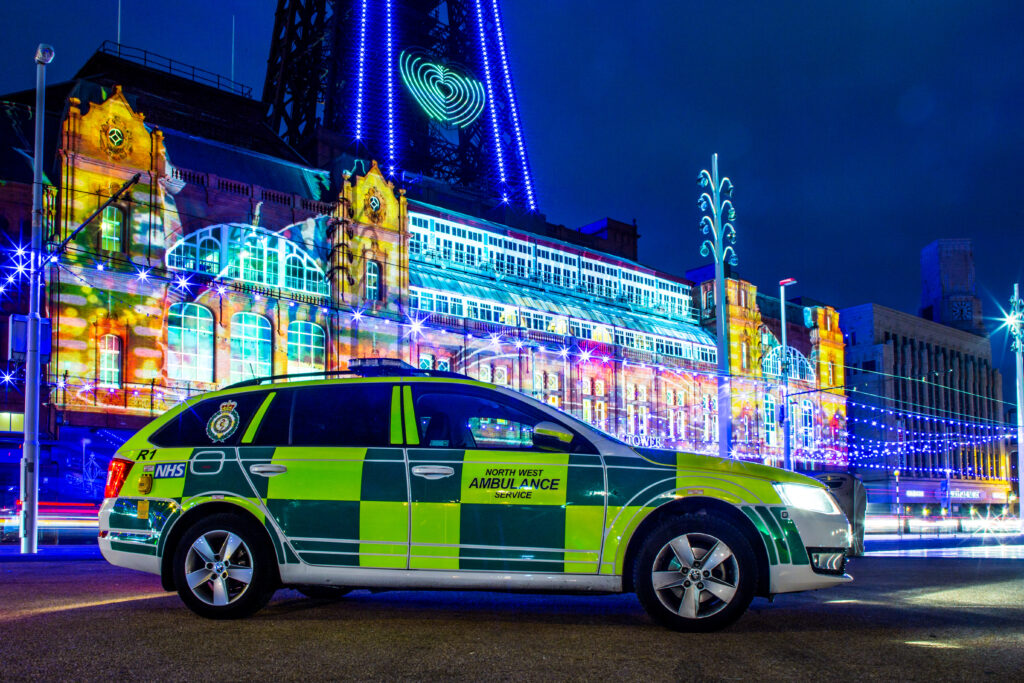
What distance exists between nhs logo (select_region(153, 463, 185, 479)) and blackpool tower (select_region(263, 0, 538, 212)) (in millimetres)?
33802

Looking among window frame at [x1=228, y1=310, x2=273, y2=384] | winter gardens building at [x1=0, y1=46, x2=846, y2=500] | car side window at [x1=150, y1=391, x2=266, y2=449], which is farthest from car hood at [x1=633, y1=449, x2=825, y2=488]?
window frame at [x1=228, y1=310, x2=273, y2=384]

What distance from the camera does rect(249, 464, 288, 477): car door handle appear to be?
6.68 m

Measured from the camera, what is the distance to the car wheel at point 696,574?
6031 millimetres

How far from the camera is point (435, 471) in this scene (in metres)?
6.46

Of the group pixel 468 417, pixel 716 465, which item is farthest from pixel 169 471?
pixel 716 465

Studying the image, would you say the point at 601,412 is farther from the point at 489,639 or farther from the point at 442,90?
the point at 489,639

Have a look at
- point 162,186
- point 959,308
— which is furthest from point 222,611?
point 959,308

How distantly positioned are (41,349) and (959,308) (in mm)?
91139

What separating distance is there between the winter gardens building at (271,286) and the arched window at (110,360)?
0.06 meters

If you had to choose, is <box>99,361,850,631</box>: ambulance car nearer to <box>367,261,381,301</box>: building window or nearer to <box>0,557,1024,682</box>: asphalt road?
<box>0,557,1024,682</box>: asphalt road

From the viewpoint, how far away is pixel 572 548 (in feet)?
20.5

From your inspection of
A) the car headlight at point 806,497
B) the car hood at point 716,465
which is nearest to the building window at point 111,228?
the car hood at point 716,465

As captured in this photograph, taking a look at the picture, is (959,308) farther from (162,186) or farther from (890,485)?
(162,186)

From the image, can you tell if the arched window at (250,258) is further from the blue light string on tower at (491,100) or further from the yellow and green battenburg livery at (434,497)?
the yellow and green battenburg livery at (434,497)
